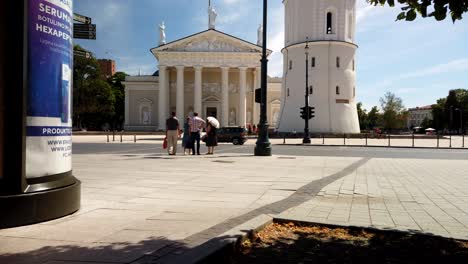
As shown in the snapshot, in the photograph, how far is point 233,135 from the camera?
128ft

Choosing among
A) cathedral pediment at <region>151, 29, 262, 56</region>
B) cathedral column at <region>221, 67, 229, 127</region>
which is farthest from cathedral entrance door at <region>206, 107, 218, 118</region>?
cathedral pediment at <region>151, 29, 262, 56</region>

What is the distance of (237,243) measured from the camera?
5000 mm

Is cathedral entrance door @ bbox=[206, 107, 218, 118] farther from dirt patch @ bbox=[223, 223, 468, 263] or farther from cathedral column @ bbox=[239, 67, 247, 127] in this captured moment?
dirt patch @ bbox=[223, 223, 468, 263]

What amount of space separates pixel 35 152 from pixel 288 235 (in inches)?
128

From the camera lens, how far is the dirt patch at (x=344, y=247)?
4754mm

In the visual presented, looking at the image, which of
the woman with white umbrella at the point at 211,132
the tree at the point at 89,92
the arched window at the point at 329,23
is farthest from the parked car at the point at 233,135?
the tree at the point at 89,92

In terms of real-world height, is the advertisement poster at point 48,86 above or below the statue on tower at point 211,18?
below

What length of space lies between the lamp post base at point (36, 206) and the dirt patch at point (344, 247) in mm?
2482

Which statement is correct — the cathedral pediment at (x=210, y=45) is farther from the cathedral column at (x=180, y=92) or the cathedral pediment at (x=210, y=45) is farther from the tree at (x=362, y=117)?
the tree at (x=362, y=117)

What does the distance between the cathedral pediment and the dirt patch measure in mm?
73849

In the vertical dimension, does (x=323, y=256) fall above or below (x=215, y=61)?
below

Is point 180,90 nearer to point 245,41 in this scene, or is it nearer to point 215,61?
point 215,61

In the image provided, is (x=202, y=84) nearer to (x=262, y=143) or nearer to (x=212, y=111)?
(x=212, y=111)

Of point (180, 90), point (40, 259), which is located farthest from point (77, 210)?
point (180, 90)
